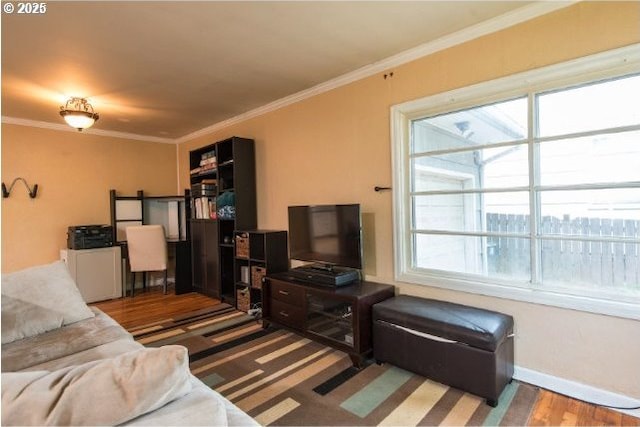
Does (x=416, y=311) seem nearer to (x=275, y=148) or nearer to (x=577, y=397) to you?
(x=577, y=397)

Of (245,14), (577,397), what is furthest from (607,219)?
(245,14)

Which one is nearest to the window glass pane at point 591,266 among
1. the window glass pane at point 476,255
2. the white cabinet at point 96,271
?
the window glass pane at point 476,255

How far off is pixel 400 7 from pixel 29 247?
5153mm

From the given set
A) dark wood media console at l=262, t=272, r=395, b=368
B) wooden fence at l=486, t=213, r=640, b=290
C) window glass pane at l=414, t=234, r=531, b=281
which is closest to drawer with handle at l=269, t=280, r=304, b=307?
dark wood media console at l=262, t=272, r=395, b=368

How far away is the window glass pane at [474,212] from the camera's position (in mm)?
2336

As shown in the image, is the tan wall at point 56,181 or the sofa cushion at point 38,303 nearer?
the sofa cushion at point 38,303

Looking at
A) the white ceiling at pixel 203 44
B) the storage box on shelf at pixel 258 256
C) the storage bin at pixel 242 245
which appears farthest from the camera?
the storage bin at pixel 242 245

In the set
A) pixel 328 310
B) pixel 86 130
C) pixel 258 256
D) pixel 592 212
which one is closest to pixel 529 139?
pixel 592 212

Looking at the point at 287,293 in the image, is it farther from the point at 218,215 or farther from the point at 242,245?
the point at 218,215

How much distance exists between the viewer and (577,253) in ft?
6.93

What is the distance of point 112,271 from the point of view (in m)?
4.54

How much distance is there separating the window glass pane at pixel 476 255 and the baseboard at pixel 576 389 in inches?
24.2

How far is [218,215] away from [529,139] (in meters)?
3.40

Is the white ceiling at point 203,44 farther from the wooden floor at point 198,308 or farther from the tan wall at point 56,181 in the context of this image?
the wooden floor at point 198,308
